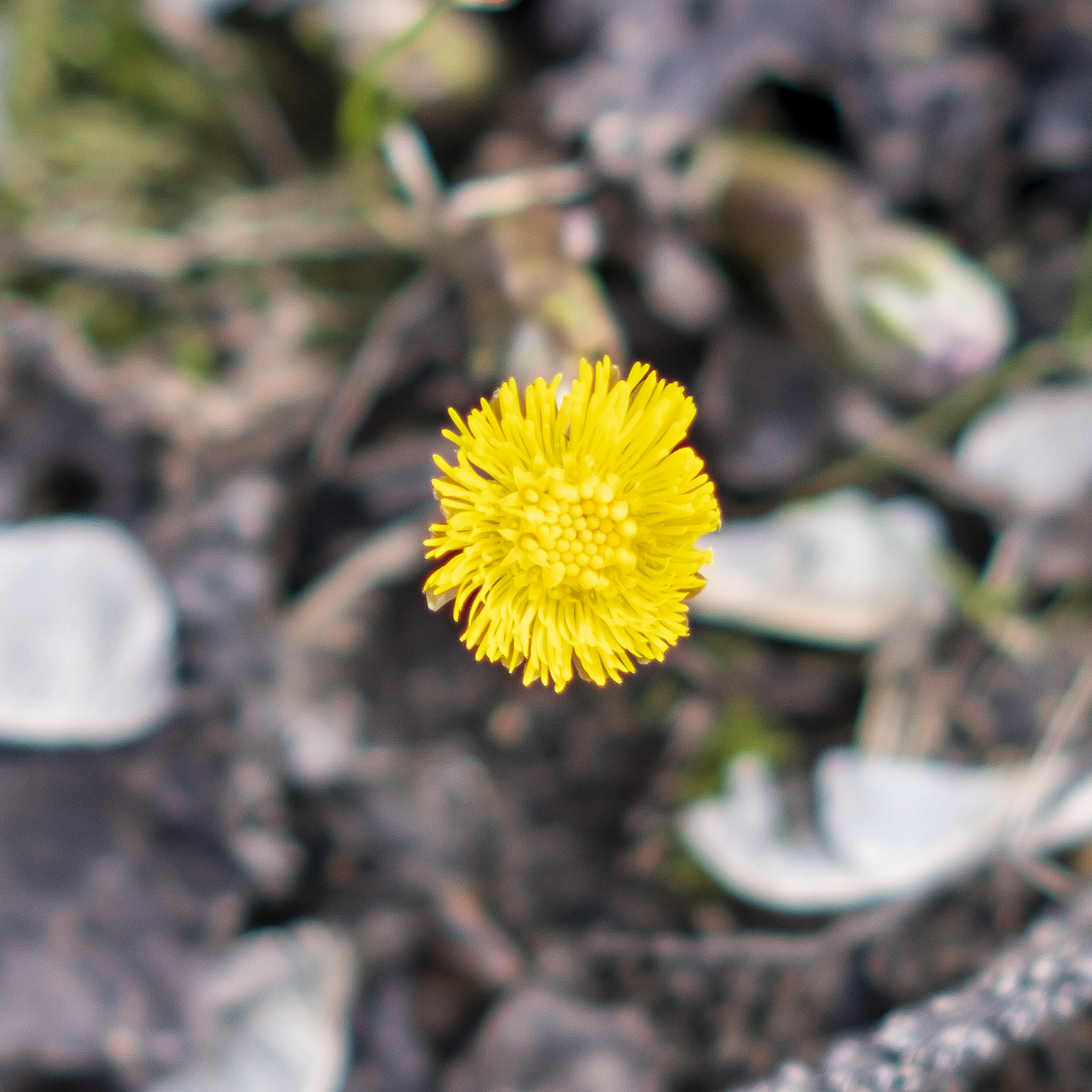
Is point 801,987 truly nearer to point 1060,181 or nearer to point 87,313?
point 1060,181

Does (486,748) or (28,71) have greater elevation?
(28,71)

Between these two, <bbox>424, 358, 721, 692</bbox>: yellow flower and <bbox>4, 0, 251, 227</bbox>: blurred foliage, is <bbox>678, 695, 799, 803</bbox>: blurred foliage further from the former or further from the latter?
<bbox>4, 0, 251, 227</bbox>: blurred foliage

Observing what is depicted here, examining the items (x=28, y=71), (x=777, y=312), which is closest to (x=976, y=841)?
(x=777, y=312)

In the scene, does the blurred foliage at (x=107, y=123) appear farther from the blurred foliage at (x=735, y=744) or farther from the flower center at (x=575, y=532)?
the blurred foliage at (x=735, y=744)

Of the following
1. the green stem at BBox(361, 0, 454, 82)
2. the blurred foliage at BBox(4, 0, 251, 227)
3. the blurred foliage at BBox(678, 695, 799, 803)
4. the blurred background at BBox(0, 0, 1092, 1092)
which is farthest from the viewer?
the blurred foliage at BBox(4, 0, 251, 227)

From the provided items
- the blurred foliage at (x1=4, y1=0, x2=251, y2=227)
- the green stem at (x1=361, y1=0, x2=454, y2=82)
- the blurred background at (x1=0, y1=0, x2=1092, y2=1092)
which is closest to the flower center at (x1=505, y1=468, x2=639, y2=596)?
the blurred background at (x1=0, y1=0, x2=1092, y2=1092)

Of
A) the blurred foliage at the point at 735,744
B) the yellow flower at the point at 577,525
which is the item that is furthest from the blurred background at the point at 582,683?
the yellow flower at the point at 577,525

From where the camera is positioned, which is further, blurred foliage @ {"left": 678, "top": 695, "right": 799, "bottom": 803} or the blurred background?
blurred foliage @ {"left": 678, "top": 695, "right": 799, "bottom": 803}
